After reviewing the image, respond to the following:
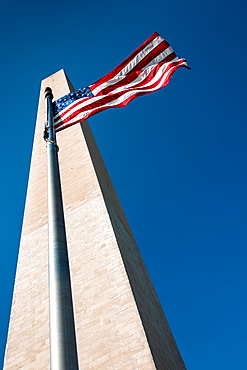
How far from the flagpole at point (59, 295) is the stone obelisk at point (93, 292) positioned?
3568 millimetres

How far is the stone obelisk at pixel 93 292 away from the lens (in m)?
7.26

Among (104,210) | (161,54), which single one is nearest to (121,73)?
(161,54)

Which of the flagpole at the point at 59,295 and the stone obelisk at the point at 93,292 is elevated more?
the stone obelisk at the point at 93,292

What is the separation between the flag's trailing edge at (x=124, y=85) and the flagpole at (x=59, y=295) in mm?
2187

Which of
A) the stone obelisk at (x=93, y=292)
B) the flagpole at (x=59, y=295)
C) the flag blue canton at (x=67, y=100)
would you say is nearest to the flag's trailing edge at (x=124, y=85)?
the flag blue canton at (x=67, y=100)

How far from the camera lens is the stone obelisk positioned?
286 inches

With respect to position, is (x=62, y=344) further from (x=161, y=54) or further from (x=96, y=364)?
(x=161, y=54)

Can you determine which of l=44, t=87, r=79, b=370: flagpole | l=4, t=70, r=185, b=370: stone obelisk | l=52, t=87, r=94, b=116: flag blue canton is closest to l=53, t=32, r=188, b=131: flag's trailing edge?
l=52, t=87, r=94, b=116: flag blue canton

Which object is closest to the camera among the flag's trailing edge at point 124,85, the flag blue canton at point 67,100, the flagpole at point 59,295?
the flagpole at point 59,295

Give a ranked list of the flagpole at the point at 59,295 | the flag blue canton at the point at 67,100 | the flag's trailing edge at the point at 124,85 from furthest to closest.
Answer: the flag blue canton at the point at 67,100 < the flag's trailing edge at the point at 124,85 < the flagpole at the point at 59,295

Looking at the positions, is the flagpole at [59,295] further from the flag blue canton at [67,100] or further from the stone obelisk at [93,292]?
the stone obelisk at [93,292]

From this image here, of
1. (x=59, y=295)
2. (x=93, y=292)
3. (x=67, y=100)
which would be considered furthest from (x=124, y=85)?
(x=59, y=295)

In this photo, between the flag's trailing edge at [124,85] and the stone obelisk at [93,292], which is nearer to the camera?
the flag's trailing edge at [124,85]

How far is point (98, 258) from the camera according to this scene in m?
9.25
